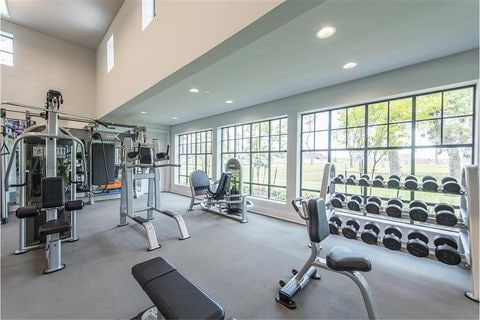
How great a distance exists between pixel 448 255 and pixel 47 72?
385 inches

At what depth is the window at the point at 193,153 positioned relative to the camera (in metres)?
7.35

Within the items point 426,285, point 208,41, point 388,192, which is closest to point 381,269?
point 426,285

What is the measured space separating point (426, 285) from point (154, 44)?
4.90 meters

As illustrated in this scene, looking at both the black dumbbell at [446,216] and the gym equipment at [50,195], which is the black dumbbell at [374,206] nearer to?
the black dumbbell at [446,216]

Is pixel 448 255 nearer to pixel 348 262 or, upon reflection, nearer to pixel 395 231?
pixel 395 231

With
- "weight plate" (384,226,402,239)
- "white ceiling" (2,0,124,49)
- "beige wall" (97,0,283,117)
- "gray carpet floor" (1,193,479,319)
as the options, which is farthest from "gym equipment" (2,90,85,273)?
"weight plate" (384,226,402,239)

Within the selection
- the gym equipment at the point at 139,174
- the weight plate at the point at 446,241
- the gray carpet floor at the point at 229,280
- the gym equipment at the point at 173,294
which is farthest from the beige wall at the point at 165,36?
the weight plate at the point at 446,241

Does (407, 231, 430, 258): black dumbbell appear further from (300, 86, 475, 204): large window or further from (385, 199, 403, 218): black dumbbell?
(300, 86, 475, 204): large window

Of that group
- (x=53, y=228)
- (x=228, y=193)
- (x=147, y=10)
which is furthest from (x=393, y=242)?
(x=147, y=10)

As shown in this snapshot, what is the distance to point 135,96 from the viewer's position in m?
4.00

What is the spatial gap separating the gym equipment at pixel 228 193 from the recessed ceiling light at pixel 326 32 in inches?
132

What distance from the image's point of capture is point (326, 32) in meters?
2.27

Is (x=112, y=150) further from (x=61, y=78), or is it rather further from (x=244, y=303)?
(x=244, y=303)

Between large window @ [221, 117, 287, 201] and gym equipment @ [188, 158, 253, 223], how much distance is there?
65 cm
